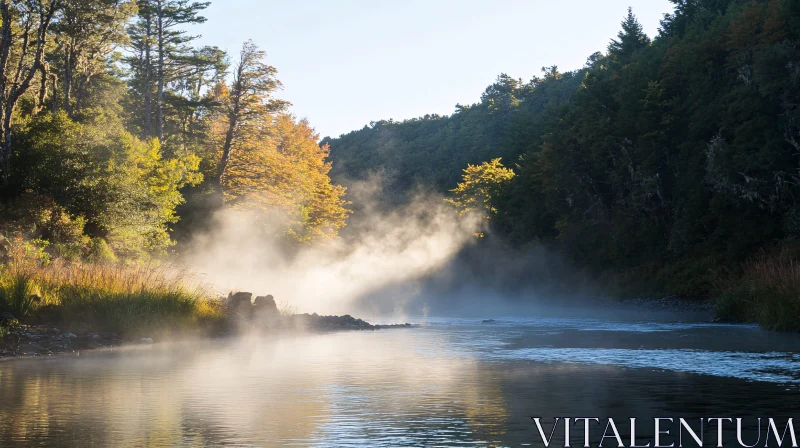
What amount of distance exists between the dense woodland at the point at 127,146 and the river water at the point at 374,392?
16955mm

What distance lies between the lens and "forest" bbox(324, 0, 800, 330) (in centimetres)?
5919

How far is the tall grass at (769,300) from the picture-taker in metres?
31.0

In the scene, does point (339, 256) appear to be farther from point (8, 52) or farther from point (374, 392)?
point (374, 392)

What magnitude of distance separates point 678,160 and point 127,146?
44429 millimetres

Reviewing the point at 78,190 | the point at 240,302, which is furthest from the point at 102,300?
the point at 78,190

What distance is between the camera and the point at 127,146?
49.0 m

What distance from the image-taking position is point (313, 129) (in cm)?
10469

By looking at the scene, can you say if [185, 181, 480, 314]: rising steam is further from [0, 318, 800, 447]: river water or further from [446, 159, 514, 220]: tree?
[0, 318, 800, 447]: river water

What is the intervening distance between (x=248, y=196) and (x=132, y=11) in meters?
17.8

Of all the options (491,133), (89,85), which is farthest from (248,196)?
(491,133)

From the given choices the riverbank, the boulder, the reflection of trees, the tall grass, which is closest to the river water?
the reflection of trees

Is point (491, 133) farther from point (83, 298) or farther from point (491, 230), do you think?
point (83, 298)

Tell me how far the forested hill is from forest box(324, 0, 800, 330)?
1929 inches

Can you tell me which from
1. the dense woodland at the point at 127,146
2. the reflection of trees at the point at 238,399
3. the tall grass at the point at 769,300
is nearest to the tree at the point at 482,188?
the dense woodland at the point at 127,146
